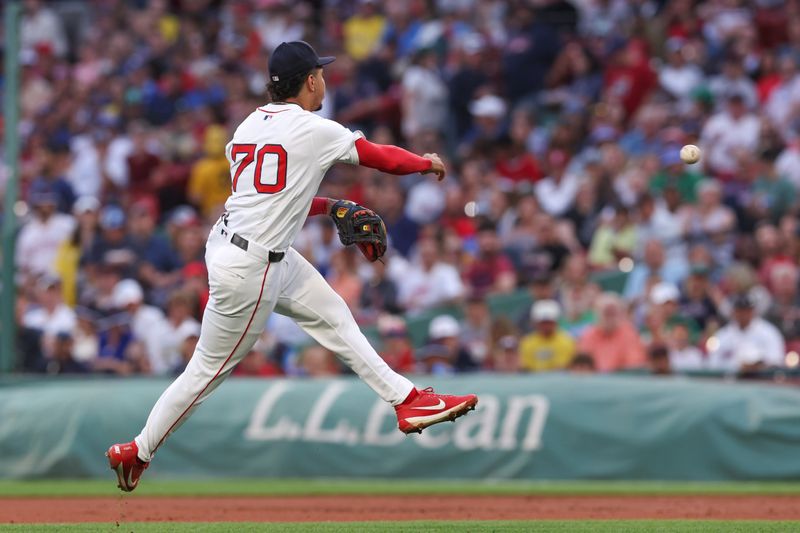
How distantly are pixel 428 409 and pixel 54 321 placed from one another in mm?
7974

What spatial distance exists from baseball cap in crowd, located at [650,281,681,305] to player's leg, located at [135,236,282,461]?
20.4 feet

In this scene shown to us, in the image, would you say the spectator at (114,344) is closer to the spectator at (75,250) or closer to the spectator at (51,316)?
the spectator at (51,316)

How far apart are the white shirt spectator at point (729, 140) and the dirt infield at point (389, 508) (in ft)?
18.3

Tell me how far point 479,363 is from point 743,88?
15.8ft

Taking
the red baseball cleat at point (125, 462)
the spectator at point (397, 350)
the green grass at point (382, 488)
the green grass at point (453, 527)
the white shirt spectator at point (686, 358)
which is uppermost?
the spectator at point (397, 350)

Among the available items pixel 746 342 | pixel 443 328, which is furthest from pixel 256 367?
pixel 746 342

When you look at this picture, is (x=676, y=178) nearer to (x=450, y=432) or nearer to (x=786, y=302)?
(x=786, y=302)

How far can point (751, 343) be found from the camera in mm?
11820

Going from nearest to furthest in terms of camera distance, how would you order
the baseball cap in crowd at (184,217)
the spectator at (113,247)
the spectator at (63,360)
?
the spectator at (63,360) < the spectator at (113,247) < the baseball cap in crowd at (184,217)

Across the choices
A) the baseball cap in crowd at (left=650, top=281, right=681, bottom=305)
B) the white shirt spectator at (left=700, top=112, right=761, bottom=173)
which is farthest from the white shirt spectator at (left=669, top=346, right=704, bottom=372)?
the white shirt spectator at (left=700, top=112, right=761, bottom=173)

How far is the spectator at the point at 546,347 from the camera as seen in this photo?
1230 cm

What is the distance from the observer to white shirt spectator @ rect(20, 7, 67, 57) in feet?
67.6

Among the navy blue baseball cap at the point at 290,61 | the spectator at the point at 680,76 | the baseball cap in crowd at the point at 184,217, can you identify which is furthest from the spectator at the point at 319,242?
the navy blue baseball cap at the point at 290,61

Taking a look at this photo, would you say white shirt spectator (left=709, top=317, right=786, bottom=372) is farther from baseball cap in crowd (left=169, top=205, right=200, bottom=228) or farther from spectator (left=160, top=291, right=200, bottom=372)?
baseball cap in crowd (left=169, top=205, right=200, bottom=228)
